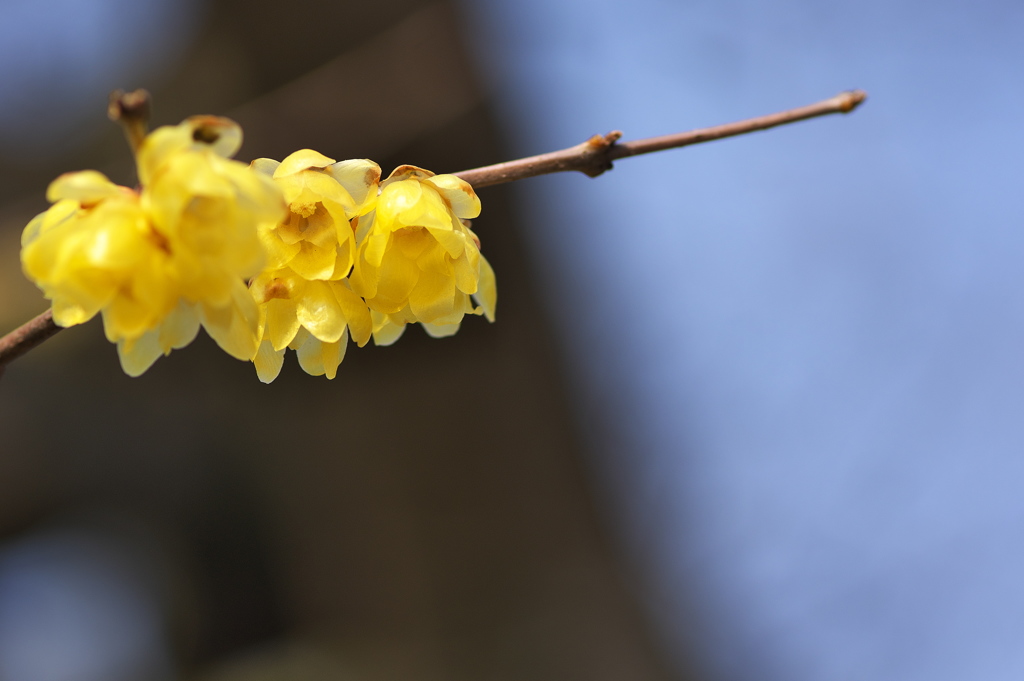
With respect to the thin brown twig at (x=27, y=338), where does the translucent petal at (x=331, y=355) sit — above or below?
below

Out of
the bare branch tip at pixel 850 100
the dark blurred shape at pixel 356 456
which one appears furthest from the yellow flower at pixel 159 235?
the dark blurred shape at pixel 356 456

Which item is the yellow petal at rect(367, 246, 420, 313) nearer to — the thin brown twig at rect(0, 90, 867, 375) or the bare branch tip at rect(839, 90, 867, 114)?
the thin brown twig at rect(0, 90, 867, 375)

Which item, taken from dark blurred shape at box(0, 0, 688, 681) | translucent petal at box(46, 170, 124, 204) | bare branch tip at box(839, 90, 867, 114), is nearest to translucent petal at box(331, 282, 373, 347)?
translucent petal at box(46, 170, 124, 204)

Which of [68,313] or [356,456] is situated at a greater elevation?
[356,456]

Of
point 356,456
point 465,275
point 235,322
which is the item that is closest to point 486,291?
point 465,275

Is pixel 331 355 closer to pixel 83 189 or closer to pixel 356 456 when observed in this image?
pixel 83 189

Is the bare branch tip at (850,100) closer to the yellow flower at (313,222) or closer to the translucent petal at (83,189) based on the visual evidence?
the yellow flower at (313,222)
